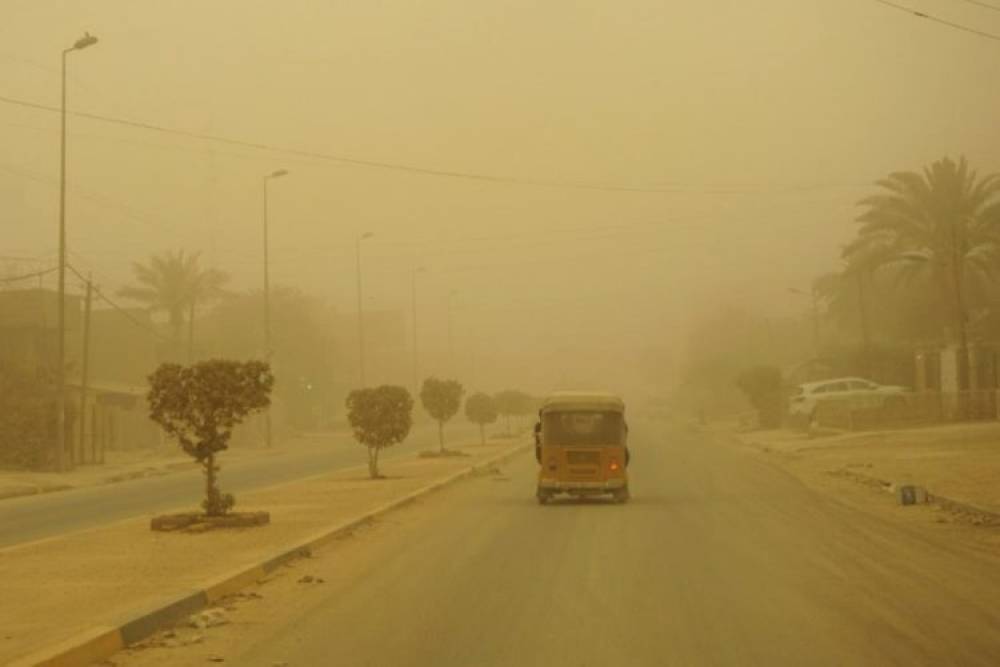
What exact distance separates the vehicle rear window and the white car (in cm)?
2975

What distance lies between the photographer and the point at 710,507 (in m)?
23.9

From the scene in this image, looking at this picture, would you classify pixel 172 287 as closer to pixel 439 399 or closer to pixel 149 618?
pixel 439 399

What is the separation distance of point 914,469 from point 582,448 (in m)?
10.1

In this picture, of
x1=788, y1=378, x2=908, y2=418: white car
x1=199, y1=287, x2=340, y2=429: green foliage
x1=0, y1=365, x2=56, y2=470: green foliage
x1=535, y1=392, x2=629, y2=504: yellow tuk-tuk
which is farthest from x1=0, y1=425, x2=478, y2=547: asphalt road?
x1=199, y1=287, x2=340, y2=429: green foliage

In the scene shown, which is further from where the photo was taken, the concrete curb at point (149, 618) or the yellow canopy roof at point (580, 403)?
the yellow canopy roof at point (580, 403)

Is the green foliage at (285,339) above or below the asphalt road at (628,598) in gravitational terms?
above

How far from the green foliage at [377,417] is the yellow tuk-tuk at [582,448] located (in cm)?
837

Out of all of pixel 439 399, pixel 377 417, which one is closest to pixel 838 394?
pixel 439 399

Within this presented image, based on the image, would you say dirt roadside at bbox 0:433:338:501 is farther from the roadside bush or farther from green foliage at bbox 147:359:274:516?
green foliage at bbox 147:359:274:516

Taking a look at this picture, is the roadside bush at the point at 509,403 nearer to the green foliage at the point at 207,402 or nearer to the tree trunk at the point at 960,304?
the tree trunk at the point at 960,304

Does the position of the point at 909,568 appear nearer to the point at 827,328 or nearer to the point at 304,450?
the point at 304,450

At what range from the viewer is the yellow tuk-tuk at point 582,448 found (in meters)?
25.9

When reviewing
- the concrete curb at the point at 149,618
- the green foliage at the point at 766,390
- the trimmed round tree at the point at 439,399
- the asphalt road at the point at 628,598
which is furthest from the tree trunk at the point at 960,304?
the concrete curb at the point at 149,618

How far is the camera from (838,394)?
57.2m
